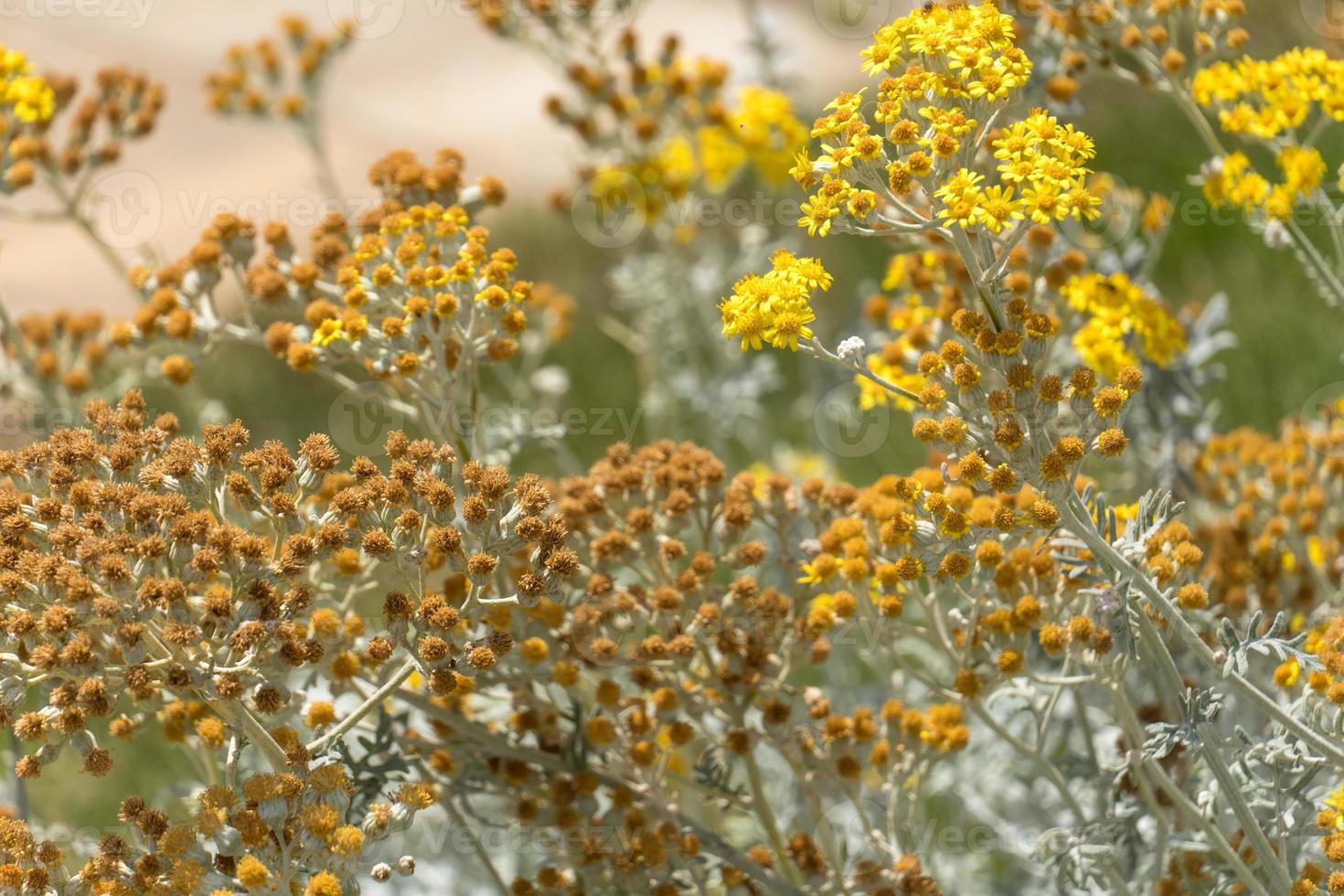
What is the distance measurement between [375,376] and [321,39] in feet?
10.3

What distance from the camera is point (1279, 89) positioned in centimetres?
327

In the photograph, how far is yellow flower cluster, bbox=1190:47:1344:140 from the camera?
323 centimetres

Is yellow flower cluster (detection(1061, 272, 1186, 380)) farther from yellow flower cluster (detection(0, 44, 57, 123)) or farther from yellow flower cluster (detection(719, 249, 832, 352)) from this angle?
yellow flower cluster (detection(0, 44, 57, 123))

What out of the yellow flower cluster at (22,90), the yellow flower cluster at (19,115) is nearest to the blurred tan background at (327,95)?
the yellow flower cluster at (19,115)

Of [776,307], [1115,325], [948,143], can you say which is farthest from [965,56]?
[1115,325]

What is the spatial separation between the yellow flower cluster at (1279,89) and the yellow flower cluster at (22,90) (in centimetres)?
309

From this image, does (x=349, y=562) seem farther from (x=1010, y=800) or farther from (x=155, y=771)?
(x=155, y=771)

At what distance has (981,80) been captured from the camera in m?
2.46

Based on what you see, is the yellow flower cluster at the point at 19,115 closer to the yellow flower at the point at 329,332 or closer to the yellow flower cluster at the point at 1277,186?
the yellow flower at the point at 329,332

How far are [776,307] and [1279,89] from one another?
1604 mm

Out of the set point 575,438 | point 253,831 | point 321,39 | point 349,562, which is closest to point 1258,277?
point 575,438

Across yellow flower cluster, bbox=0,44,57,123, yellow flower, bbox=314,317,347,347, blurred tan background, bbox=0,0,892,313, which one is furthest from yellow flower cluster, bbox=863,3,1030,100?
blurred tan background, bbox=0,0,892,313

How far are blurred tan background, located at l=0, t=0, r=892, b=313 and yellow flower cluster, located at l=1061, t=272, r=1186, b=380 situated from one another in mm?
8260

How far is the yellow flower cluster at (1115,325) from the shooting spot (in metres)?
3.25
